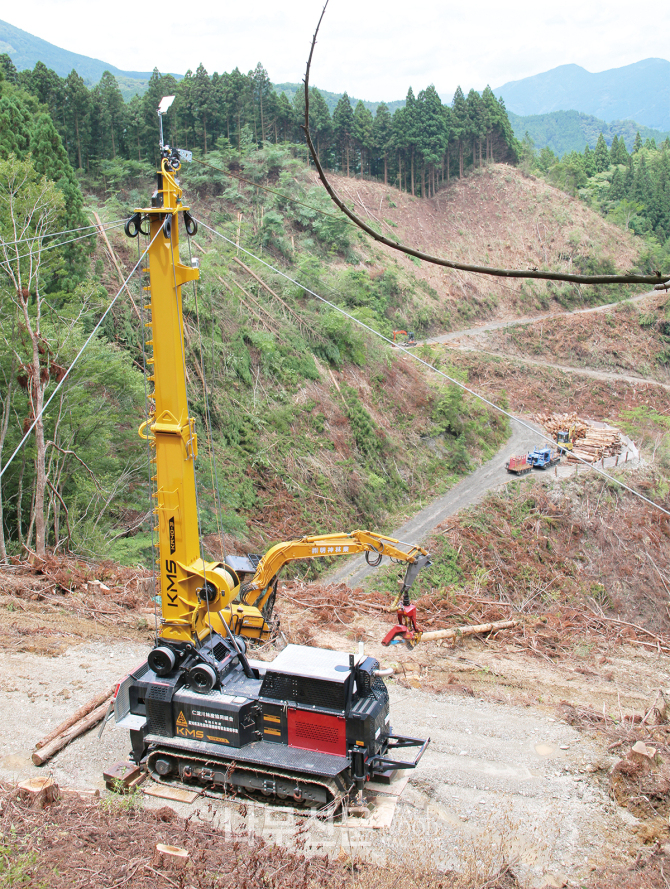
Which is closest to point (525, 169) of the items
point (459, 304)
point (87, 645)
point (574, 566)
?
point (459, 304)

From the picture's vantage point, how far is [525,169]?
7900cm

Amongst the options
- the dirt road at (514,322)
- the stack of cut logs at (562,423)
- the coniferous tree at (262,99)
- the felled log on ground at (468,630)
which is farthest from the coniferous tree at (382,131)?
the felled log on ground at (468,630)

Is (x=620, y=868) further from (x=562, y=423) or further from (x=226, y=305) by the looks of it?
(x=562, y=423)

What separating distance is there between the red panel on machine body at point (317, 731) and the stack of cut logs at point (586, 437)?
30989mm

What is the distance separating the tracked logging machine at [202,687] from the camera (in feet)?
30.0

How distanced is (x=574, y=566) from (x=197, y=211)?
35694mm

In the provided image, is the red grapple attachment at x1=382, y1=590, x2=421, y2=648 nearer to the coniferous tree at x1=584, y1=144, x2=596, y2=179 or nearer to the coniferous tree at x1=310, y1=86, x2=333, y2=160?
the coniferous tree at x1=310, y1=86, x2=333, y2=160

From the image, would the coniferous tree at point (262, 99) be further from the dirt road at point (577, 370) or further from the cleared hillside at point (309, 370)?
the dirt road at point (577, 370)

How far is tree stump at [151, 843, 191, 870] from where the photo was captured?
725 cm

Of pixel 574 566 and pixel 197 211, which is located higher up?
pixel 197 211

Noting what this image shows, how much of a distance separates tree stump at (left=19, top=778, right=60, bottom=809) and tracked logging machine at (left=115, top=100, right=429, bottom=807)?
4.30 ft

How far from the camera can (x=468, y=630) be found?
15.5m

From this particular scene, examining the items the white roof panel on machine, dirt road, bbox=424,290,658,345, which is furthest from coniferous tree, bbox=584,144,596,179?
the white roof panel on machine

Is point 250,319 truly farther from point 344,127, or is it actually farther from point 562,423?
point 344,127
